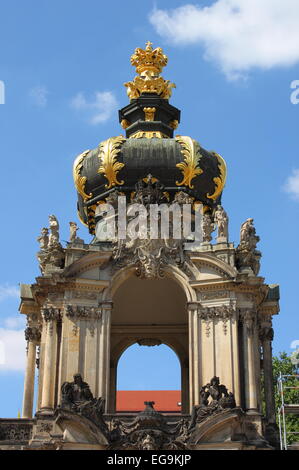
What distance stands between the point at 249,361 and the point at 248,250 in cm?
427

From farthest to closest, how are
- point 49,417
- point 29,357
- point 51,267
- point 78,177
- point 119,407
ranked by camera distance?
point 119,407 < point 78,177 < point 29,357 < point 51,267 < point 49,417

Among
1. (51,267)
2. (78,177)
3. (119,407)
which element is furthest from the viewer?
(119,407)

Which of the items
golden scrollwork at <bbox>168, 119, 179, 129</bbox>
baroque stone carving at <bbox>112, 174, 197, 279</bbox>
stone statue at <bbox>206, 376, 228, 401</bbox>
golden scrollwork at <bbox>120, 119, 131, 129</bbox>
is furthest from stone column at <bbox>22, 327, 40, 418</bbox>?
golden scrollwork at <bbox>168, 119, 179, 129</bbox>

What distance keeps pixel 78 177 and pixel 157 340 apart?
7.88m

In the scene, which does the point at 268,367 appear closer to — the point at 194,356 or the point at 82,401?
the point at 194,356

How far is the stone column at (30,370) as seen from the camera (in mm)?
37438

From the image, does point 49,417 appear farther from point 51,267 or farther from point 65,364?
point 51,267

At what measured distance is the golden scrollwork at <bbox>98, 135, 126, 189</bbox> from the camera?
40.4 meters

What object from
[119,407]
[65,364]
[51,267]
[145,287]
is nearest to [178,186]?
[145,287]

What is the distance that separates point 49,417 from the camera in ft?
109

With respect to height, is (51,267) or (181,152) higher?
(181,152)

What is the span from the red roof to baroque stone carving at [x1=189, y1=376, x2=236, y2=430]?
3110 cm

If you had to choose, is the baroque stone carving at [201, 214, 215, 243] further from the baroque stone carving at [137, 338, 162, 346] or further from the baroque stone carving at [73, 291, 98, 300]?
the baroque stone carving at [137, 338, 162, 346]

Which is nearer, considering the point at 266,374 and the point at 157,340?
the point at 266,374
